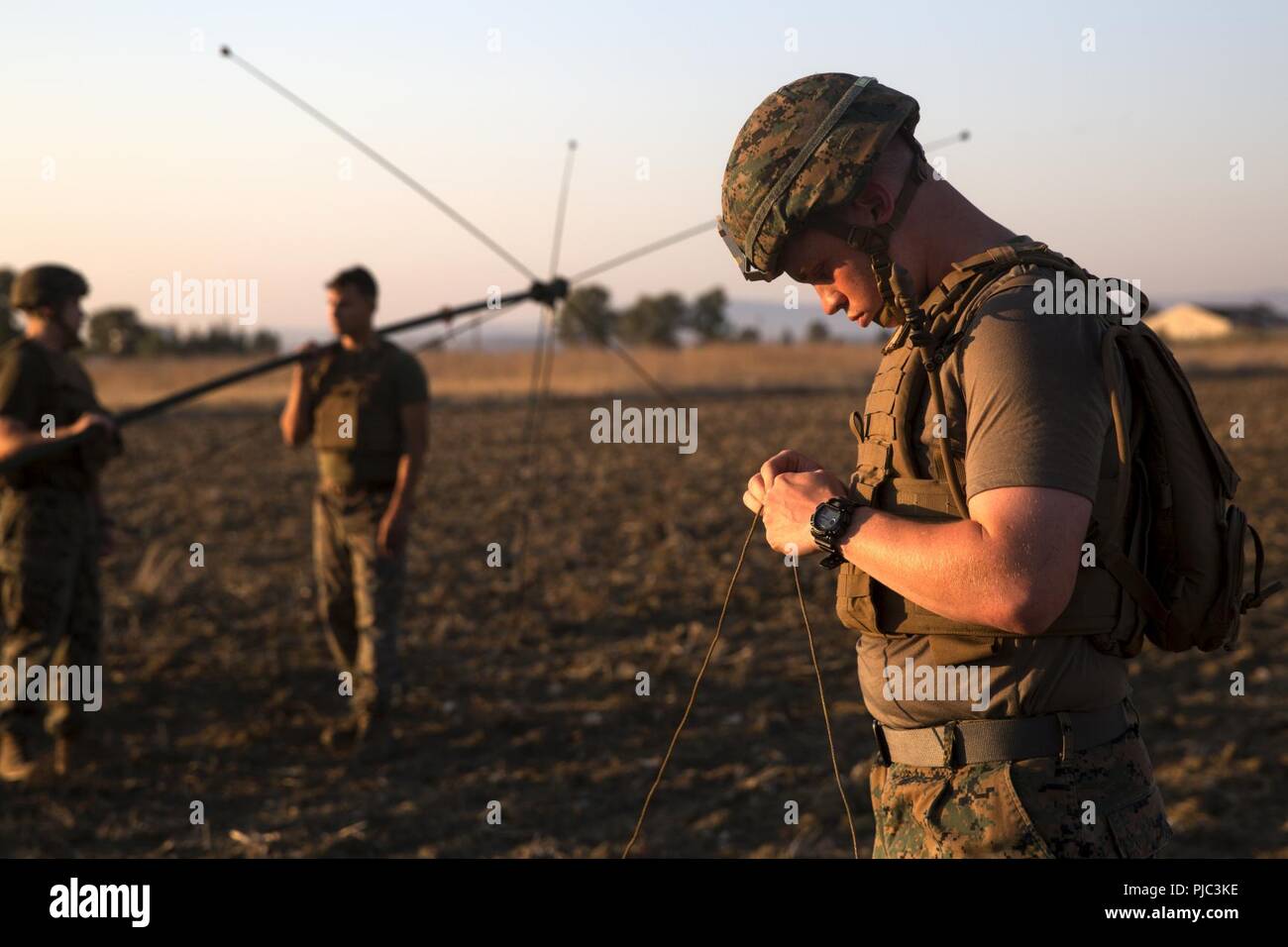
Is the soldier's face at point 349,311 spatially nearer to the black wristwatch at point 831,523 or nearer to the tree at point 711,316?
the black wristwatch at point 831,523

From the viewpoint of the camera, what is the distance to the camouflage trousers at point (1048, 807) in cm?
249

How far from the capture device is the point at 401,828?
6320 millimetres

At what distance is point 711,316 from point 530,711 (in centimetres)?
8284

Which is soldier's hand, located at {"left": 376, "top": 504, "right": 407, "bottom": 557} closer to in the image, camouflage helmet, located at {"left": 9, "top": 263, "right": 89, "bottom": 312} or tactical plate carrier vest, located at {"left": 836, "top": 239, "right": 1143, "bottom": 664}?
camouflage helmet, located at {"left": 9, "top": 263, "right": 89, "bottom": 312}

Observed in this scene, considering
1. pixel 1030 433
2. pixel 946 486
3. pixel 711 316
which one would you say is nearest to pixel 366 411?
pixel 946 486

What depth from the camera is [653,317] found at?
9462 cm

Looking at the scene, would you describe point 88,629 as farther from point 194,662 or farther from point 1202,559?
point 1202,559

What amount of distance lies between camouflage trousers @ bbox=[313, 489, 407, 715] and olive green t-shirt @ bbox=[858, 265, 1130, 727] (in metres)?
5.33

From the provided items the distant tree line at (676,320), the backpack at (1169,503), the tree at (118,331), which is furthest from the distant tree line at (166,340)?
the backpack at (1169,503)

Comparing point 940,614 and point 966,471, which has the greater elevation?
point 966,471

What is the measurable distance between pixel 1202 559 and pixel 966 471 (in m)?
0.58

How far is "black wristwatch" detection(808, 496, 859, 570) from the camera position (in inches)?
98.8

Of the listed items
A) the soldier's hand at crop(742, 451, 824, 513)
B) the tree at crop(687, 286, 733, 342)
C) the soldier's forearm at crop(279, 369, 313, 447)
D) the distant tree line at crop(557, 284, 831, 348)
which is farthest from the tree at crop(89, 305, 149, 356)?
the soldier's hand at crop(742, 451, 824, 513)
